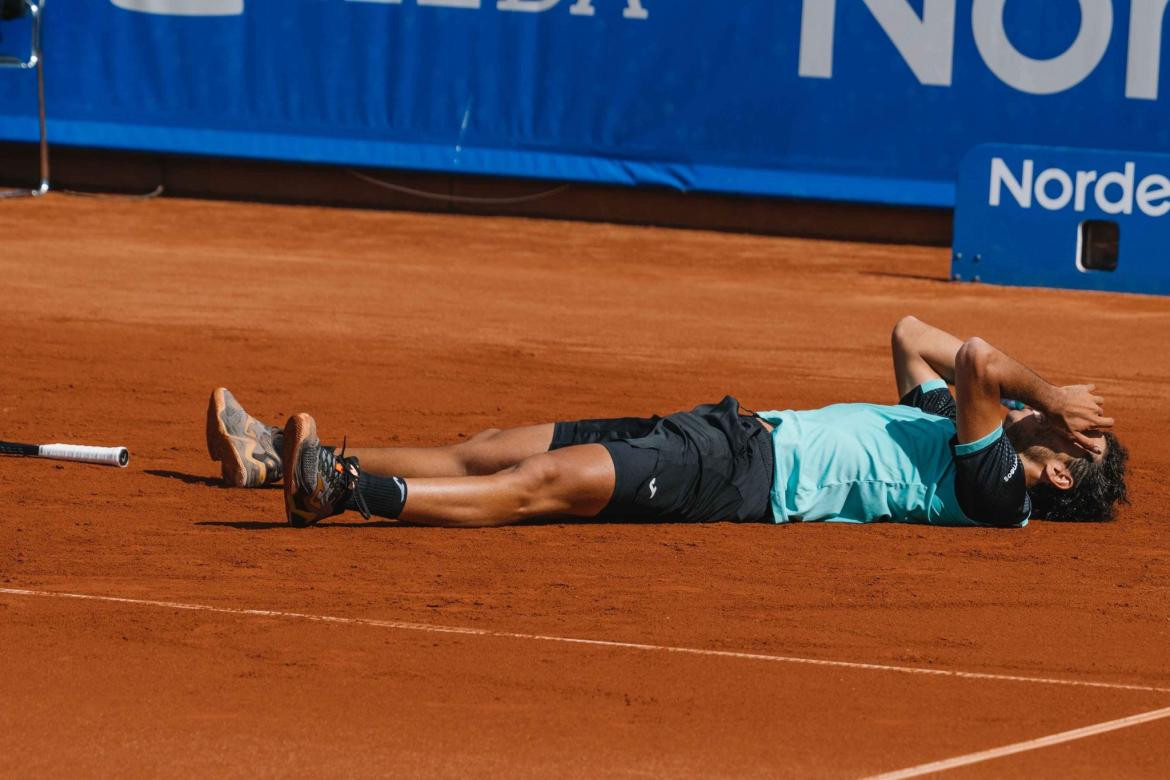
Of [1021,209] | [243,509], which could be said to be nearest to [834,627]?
[243,509]

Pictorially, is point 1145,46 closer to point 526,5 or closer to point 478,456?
point 526,5

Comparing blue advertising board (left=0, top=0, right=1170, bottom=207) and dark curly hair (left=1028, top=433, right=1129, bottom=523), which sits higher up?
blue advertising board (left=0, top=0, right=1170, bottom=207)

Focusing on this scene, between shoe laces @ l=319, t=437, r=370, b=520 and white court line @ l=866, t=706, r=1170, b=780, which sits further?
shoe laces @ l=319, t=437, r=370, b=520

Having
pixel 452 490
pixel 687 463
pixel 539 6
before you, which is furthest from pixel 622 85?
pixel 452 490

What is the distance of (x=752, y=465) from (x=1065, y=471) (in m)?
1.12

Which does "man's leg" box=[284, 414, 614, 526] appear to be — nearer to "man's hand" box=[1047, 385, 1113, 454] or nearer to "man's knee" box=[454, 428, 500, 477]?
"man's knee" box=[454, 428, 500, 477]

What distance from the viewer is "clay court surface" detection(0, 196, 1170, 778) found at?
14.8 feet

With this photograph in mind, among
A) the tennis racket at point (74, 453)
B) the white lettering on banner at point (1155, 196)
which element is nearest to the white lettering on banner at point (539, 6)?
the white lettering on banner at point (1155, 196)

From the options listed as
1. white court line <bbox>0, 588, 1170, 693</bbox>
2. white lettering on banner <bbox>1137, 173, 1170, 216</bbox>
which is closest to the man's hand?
white court line <bbox>0, 588, 1170, 693</bbox>

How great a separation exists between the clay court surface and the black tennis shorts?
0.11 metres

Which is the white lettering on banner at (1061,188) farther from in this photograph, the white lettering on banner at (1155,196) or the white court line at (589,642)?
the white court line at (589,642)

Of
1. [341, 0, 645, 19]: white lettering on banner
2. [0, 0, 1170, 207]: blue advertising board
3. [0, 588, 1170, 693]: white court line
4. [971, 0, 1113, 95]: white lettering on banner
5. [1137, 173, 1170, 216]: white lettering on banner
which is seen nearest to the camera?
[0, 588, 1170, 693]: white court line

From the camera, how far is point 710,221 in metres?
16.8

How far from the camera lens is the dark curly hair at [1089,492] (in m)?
6.70
